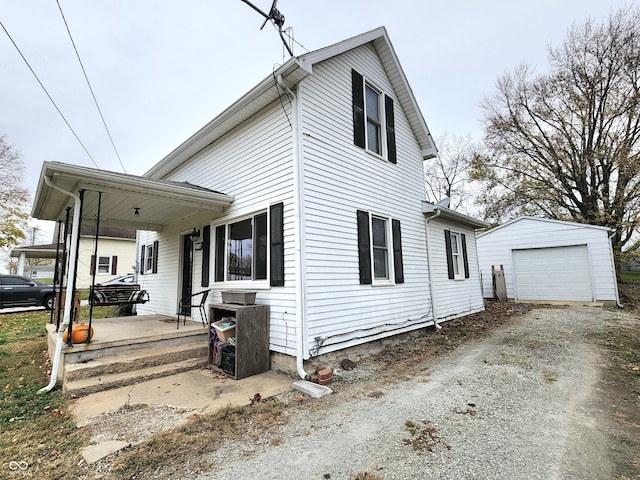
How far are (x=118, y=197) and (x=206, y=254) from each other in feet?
6.66

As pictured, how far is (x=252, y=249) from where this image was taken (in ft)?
19.2

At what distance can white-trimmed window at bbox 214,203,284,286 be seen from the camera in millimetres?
5188

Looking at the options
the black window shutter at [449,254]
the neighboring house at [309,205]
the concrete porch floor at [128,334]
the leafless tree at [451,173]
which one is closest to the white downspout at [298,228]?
the neighboring house at [309,205]

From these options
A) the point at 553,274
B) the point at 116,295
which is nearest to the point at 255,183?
the point at 116,295

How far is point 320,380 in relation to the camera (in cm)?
448

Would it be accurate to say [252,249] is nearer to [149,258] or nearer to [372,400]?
[372,400]

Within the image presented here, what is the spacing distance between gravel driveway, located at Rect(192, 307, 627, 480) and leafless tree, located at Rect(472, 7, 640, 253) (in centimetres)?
1418

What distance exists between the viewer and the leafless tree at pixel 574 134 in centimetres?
1409

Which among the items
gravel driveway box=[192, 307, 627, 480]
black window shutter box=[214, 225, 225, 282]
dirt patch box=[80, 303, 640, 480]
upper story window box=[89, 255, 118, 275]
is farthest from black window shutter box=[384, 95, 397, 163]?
upper story window box=[89, 255, 118, 275]

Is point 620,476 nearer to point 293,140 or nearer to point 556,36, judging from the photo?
point 293,140

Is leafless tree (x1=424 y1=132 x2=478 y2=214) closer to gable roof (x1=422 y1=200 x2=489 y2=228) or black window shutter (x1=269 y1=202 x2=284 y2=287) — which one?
gable roof (x1=422 y1=200 x2=489 y2=228)

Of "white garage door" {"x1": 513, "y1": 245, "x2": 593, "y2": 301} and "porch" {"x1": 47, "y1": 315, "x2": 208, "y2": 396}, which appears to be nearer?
"porch" {"x1": 47, "y1": 315, "x2": 208, "y2": 396}

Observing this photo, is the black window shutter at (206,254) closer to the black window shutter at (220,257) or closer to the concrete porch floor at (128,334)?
the black window shutter at (220,257)

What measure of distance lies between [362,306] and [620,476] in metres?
3.78
